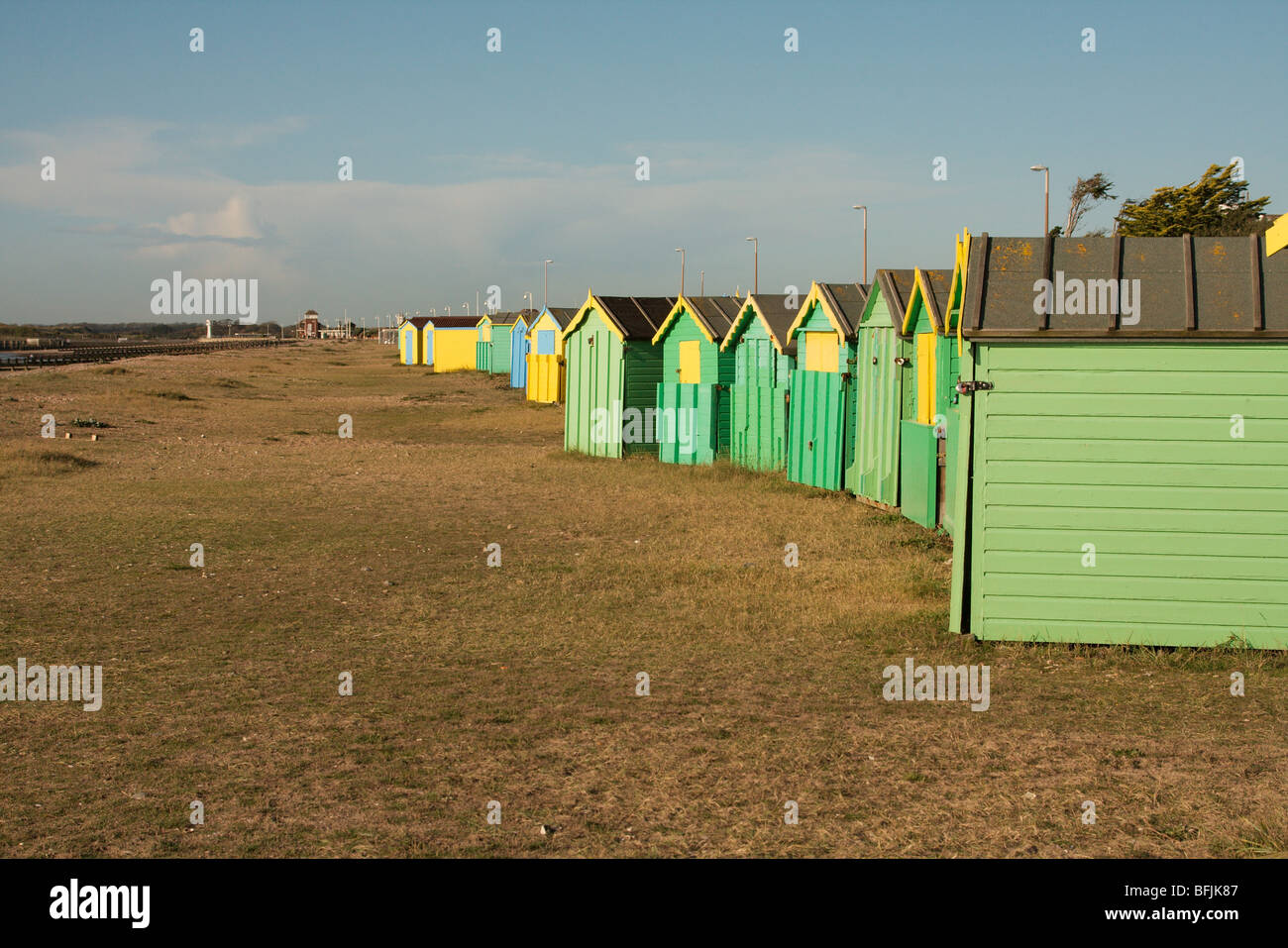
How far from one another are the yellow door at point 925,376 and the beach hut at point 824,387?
2.97m

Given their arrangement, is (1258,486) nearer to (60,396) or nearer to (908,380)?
(908,380)

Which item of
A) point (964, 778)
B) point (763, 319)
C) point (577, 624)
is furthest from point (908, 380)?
point (964, 778)

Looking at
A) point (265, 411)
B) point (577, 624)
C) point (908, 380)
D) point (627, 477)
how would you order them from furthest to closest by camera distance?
point (265, 411)
point (627, 477)
point (908, 380)
point (577, 624)

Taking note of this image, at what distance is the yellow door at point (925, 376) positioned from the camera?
15.5m

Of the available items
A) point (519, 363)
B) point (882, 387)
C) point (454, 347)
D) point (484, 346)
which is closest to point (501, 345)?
point (484, 346)

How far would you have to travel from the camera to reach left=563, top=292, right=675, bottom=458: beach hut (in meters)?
26.5

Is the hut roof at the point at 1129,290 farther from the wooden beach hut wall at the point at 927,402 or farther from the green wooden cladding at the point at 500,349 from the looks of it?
the green wooden cladding at the point at 500,349

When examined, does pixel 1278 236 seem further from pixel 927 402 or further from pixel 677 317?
pixel 677 317

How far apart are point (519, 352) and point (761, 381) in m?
37.3

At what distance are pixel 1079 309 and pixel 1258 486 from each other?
1948mm

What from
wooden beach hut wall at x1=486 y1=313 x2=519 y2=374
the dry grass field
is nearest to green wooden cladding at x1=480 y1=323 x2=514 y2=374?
wooden beach hut wall at x1=486 y1=313 x2=519 y2=374

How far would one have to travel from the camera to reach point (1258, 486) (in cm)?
899

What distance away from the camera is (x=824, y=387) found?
19859 mm

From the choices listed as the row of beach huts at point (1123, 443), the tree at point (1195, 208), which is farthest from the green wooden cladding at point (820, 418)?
the tree at point (1195, 208)
